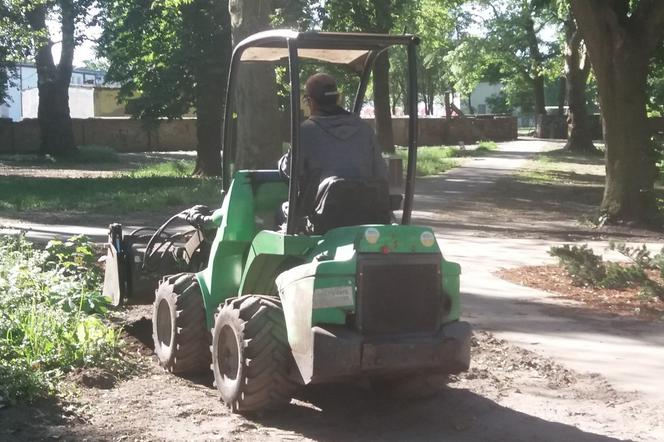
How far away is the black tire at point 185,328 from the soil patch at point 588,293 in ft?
14.8

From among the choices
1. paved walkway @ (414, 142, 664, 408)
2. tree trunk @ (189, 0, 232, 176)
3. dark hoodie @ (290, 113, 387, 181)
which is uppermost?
tree trunk @ (189, 0, 232, 176)

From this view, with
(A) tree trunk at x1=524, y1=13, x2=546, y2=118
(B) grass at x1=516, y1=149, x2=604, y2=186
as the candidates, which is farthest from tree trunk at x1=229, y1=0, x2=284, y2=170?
(A) tree trunk at x1=524, y1=13, x2=546, y2=118

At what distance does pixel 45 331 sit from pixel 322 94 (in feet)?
8.76

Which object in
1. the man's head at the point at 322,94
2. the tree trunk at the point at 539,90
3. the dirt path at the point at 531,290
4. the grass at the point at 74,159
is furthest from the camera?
the tree trunk at the point at 539,90

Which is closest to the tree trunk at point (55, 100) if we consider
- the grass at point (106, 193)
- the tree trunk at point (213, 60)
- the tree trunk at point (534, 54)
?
the grass at point (106, 193)

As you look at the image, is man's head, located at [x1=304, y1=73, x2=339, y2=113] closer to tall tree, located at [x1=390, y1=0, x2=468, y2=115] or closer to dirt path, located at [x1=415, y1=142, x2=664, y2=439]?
dirt path, located at [x1=415, y1=142, x2=664, y2=439]

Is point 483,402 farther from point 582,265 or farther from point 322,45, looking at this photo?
point 582,265

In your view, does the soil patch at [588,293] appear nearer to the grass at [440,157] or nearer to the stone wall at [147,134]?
the grass at [440,157]

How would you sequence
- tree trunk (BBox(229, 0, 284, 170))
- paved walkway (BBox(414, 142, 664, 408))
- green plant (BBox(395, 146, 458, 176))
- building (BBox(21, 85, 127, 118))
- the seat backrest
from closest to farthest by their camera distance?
the seat backrest → paved walkway (BBox(414, 142, 664, 408)) → tree trunk (BBox(229, 0, 284, 170)) → green plant (BBox(395, 146, 458, 176)) → building (BBox(21, 85, 127, 118))

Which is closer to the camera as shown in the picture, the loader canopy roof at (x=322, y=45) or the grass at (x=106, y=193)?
the loader canopy roof at (x=322, y=45)

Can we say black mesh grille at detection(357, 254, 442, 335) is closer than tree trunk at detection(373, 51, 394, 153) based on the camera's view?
Yes

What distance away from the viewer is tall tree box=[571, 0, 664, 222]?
57.8 ft

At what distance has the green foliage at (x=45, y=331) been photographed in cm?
664

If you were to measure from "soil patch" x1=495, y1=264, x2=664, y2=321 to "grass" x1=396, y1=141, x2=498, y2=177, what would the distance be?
13.0m
